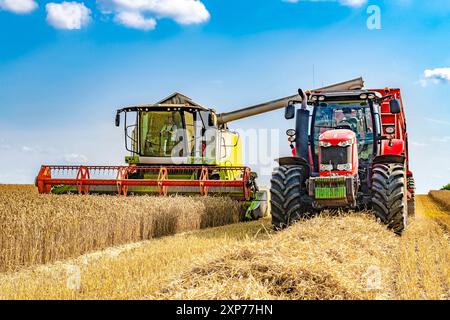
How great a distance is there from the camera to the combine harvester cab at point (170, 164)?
1241 centimetres

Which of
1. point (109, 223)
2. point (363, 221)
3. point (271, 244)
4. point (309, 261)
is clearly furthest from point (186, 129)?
point (309, 261)

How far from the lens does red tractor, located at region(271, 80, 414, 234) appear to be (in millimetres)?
8625

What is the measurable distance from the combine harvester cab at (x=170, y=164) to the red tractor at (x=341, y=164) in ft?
10.0

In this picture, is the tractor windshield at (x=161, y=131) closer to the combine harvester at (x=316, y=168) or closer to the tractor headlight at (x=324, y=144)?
the combine harvester at (x=316, y=168)

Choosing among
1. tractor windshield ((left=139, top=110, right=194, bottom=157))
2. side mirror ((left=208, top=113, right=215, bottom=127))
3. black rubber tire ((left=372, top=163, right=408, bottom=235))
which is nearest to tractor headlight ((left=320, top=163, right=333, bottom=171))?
black rubber tire ((left=372, top=163, right=408, bottom=235))

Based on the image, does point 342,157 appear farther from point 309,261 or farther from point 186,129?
point 186,129

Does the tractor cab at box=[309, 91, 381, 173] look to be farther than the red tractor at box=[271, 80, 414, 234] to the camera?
Yes

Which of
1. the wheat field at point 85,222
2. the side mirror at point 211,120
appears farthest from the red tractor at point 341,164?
the side mirror at point 211,120

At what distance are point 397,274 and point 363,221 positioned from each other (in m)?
2.30

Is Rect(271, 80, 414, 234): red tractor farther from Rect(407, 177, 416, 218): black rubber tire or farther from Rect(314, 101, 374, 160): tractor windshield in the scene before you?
Rect(407, 177, 416, 218): black rubber tire

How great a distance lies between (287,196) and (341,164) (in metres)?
0.96

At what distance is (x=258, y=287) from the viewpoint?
4.68 m

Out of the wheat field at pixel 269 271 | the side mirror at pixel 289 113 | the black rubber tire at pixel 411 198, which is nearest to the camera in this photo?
the wheat field at pixel 269 271

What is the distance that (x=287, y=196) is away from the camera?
28.8 feet
